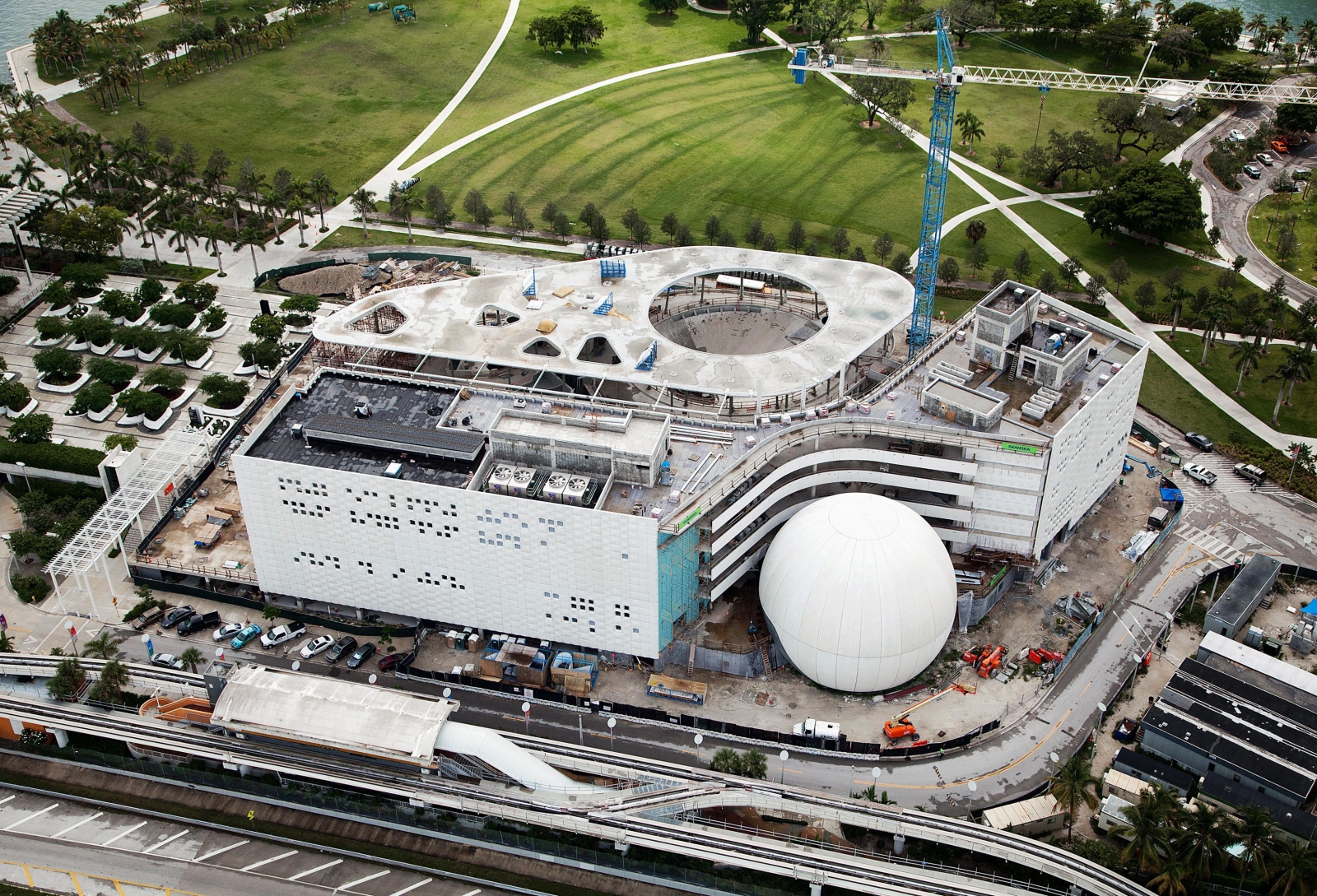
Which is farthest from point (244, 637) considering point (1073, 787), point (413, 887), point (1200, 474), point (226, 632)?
point (1200, 474)

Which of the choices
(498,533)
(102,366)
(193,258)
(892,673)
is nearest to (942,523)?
(892,673)

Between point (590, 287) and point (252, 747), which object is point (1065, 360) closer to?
point (590, 287)

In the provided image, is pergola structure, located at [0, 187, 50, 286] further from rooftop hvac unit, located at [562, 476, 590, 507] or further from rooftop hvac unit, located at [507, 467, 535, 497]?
rooftop hvac unit, located at [562, 476, 590, 507]

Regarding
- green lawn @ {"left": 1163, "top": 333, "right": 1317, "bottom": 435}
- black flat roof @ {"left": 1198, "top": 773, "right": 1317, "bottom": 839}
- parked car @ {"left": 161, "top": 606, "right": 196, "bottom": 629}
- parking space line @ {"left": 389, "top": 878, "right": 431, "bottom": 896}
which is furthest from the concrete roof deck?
parking space line @ {"left": 389, "top": 878, "right": 431, "bottom": 896}

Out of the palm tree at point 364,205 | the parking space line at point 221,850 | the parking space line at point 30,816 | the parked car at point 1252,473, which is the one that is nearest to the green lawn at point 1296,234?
the parked car at point 1252,473

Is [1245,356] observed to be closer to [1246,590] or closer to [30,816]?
[1246,590]

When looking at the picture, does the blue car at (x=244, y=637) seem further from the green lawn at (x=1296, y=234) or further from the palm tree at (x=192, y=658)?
the green lawn at (x=1296, y=234)
